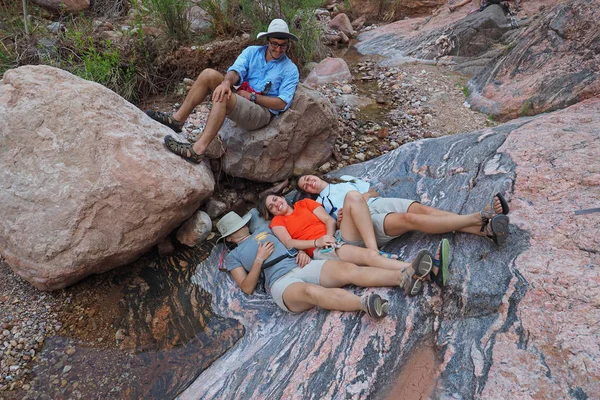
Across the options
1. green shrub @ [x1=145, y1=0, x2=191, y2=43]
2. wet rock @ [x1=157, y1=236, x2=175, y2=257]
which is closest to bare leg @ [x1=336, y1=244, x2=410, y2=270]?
wet rock @ [x1=157, y1=236, x2=175, y2=257]

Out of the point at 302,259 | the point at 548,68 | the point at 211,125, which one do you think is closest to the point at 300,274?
the point at 302,259

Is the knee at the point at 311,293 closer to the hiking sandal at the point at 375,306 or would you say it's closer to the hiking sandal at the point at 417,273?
the hiking sandal at the point at 375,306

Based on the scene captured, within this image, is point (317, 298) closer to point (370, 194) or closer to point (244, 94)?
point (370, 194)

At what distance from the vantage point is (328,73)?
644 cm

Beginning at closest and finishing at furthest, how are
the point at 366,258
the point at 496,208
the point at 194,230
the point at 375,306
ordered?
the point at 375,306 < the point at 496,208 < the point at 366,258 < the point at 194,230

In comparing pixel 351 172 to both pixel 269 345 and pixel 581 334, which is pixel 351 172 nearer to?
pixel 269 345

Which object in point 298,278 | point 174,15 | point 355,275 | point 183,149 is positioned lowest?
point 298,278

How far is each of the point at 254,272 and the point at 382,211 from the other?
1.14 m

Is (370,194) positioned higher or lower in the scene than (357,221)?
lower

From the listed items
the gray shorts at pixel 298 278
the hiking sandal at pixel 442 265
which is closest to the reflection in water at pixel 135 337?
the gray shorts at pixel 298 278

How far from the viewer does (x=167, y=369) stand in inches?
107

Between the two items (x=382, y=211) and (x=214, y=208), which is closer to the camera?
(x=382, y=211)

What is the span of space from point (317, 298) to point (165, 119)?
2279 mm

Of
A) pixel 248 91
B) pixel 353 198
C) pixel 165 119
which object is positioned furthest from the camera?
pixel 248 91
